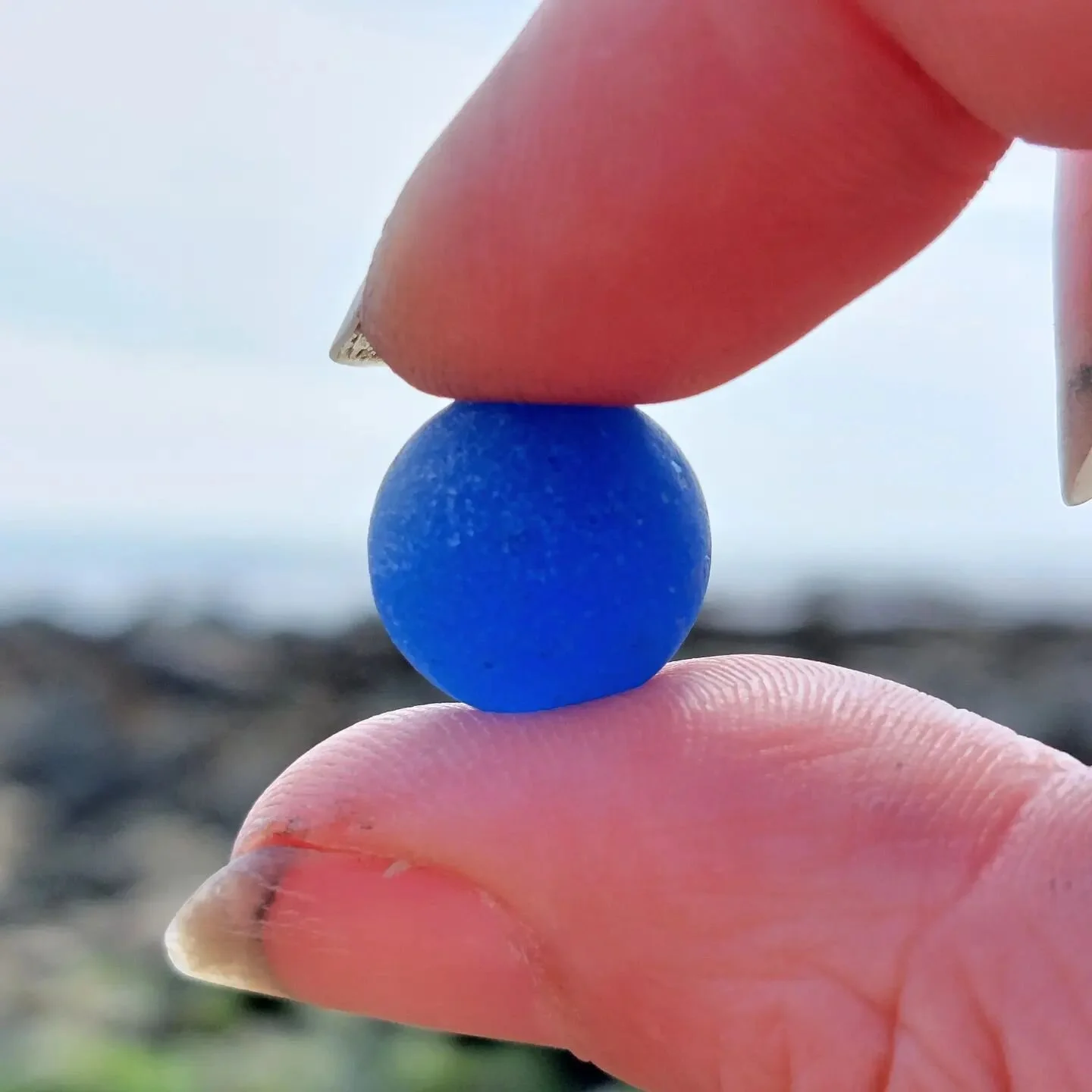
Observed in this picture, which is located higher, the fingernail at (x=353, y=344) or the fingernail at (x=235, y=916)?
the fingernail at (x=353, y=344)

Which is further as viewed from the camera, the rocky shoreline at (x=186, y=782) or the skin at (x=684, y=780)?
the rocky shoreline at (x=186, y=782)

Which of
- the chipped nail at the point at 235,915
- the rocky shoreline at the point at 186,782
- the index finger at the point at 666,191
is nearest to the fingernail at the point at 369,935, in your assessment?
the chipped nail at the point at 235,915

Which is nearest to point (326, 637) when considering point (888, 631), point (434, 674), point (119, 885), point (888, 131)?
point (119, 885)

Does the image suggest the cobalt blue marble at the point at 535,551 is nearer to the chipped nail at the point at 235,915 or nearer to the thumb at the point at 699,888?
the thumb at the point at 699,888

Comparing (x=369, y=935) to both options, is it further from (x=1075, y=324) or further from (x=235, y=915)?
(x=1075, y=324)

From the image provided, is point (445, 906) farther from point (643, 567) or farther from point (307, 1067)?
point (307, 1067)

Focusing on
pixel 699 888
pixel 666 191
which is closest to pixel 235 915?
pixel 699 888
